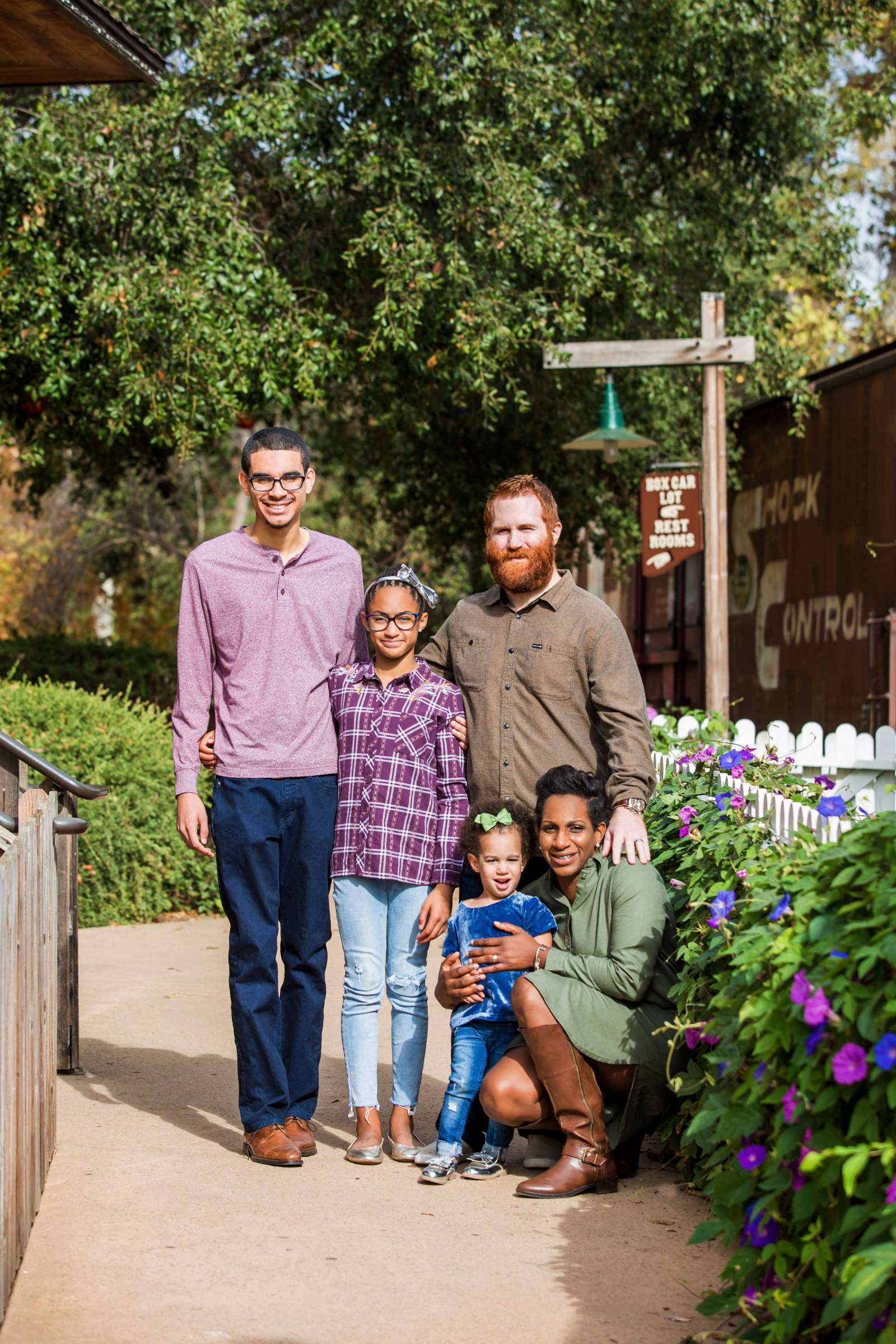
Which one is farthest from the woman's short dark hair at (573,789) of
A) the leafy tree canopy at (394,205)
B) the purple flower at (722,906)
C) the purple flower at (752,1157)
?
the leafy tree canopy at (394,205)

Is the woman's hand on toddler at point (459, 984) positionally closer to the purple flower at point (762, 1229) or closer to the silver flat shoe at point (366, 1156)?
the silver flat shoe at point (366, 1156)

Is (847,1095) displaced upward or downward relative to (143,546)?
downward

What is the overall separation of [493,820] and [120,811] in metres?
4.96

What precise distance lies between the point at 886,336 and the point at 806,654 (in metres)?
15.9

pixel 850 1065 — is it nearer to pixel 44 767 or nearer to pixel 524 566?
pixel 524 566

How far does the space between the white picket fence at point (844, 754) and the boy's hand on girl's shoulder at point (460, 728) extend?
11.9 feet

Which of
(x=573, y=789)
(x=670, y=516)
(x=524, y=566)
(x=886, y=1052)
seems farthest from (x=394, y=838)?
(x=670, y=516)

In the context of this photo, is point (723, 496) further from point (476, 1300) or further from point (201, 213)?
point (476, 1300)

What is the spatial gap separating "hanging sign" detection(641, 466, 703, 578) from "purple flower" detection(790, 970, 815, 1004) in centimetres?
884

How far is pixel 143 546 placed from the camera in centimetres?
2806

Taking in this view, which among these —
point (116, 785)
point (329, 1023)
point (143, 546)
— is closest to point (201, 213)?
point (116, 785)

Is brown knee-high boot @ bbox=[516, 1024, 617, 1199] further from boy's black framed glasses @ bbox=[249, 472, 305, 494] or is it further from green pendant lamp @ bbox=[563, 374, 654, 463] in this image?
green pendant lamp @ bbox=[563, 374, 654, 463]

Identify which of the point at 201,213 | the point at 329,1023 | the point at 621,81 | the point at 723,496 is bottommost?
the point at 329,1023

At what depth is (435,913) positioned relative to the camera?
14.5 ft
